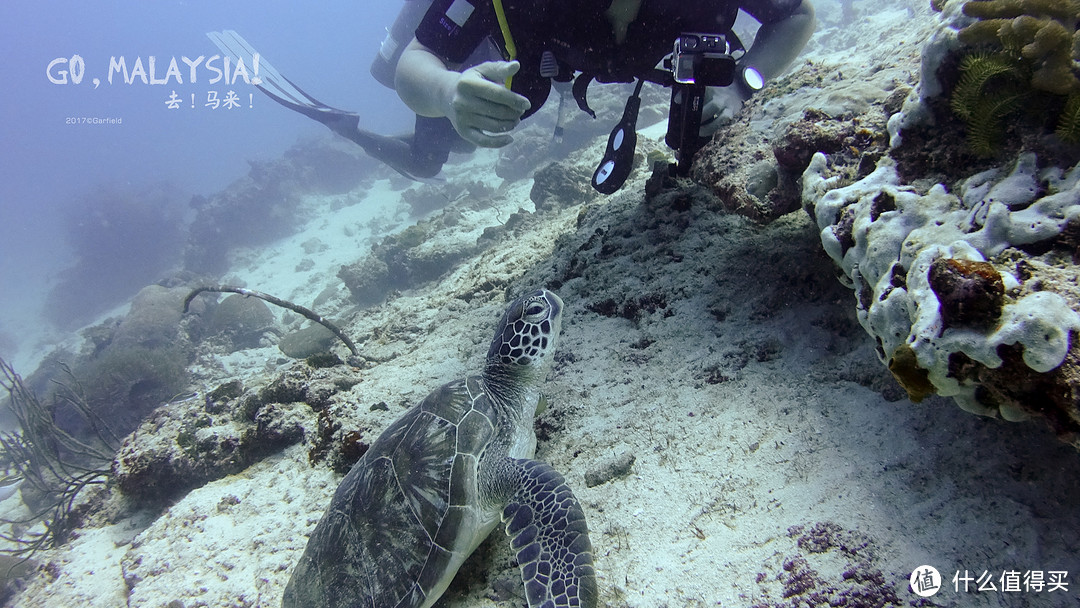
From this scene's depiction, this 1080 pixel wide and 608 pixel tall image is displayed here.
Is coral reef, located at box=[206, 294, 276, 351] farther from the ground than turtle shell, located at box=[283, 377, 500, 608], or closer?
closer

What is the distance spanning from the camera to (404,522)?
173 cm

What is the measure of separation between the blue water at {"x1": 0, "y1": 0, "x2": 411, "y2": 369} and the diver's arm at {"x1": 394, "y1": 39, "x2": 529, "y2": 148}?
92.8 ft

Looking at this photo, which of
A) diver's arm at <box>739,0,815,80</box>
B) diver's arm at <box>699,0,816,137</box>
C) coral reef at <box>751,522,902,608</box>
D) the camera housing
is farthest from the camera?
diver's arm at <box>739,0,815,80</box>

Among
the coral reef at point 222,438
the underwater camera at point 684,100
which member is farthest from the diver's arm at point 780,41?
the coral reef at point 222,438

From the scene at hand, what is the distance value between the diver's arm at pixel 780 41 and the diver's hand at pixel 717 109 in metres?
0.40

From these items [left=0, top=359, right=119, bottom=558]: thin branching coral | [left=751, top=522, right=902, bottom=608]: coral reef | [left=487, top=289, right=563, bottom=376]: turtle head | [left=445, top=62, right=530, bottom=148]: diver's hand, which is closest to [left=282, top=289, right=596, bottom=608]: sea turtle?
[left=487, top=289, right=563, bottom=376]: turtle head

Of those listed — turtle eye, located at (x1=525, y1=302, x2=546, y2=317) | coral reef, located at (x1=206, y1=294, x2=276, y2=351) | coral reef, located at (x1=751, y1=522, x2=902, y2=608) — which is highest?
turtle eye, located at (x1=525, y1=302, x2=546, y2=317)

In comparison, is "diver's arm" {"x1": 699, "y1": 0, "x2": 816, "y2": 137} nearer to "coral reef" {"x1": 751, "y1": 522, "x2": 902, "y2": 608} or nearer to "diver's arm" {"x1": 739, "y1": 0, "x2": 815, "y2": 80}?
"diver's arm" {"x1": 739, "y1": 0, "x2": 815, "y2": 80}

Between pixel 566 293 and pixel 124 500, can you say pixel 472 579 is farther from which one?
pixel 124 500

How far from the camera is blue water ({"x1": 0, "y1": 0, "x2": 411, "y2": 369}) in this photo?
120ft

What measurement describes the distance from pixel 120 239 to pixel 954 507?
1113 inches

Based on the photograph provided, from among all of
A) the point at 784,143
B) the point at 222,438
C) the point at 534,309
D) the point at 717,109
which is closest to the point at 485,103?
the point at 534,309

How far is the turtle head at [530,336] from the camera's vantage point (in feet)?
7.11

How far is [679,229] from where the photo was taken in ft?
8.89
